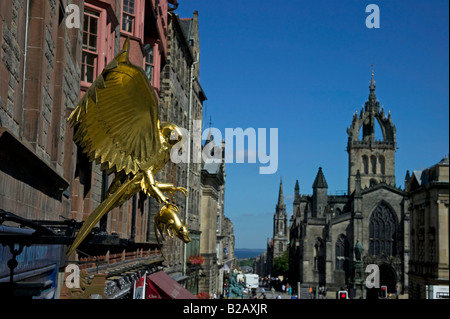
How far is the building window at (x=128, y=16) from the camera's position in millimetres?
19656

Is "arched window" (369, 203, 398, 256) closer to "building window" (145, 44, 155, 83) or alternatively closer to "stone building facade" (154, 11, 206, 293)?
"stone building facade" (154, 11, 206, 293)

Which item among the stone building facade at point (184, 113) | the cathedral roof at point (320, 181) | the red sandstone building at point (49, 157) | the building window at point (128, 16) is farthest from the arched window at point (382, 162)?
the red sandstone building at point (49, 157)

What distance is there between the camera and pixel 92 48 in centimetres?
1505

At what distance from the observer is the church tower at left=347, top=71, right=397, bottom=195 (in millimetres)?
128750

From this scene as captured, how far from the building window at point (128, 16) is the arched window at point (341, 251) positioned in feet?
276

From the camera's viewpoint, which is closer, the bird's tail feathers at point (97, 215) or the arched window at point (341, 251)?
the bird's tail feathers at point (97, 215)

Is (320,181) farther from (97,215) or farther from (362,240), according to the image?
(97,215)

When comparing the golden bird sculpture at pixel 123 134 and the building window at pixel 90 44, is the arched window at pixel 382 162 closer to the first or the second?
the building window at pixel 90 44

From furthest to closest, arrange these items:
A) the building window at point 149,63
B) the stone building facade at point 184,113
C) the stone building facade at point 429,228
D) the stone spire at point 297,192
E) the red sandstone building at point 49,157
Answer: the stone spire at point 297,192 < the stone building facade at point 429,228 < the stone building facade at point 184,113 < the building window at point 149,63 < the red sandstone building at point 49,157

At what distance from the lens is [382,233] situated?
99.5 metres

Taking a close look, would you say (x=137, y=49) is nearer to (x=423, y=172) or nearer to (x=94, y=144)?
(x=94, y=144)

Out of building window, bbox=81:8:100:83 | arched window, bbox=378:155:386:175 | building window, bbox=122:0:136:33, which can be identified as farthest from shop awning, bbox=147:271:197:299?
arched window, bbox=378:155:386:175

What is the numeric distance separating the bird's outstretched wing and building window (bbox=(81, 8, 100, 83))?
34.7 ft
